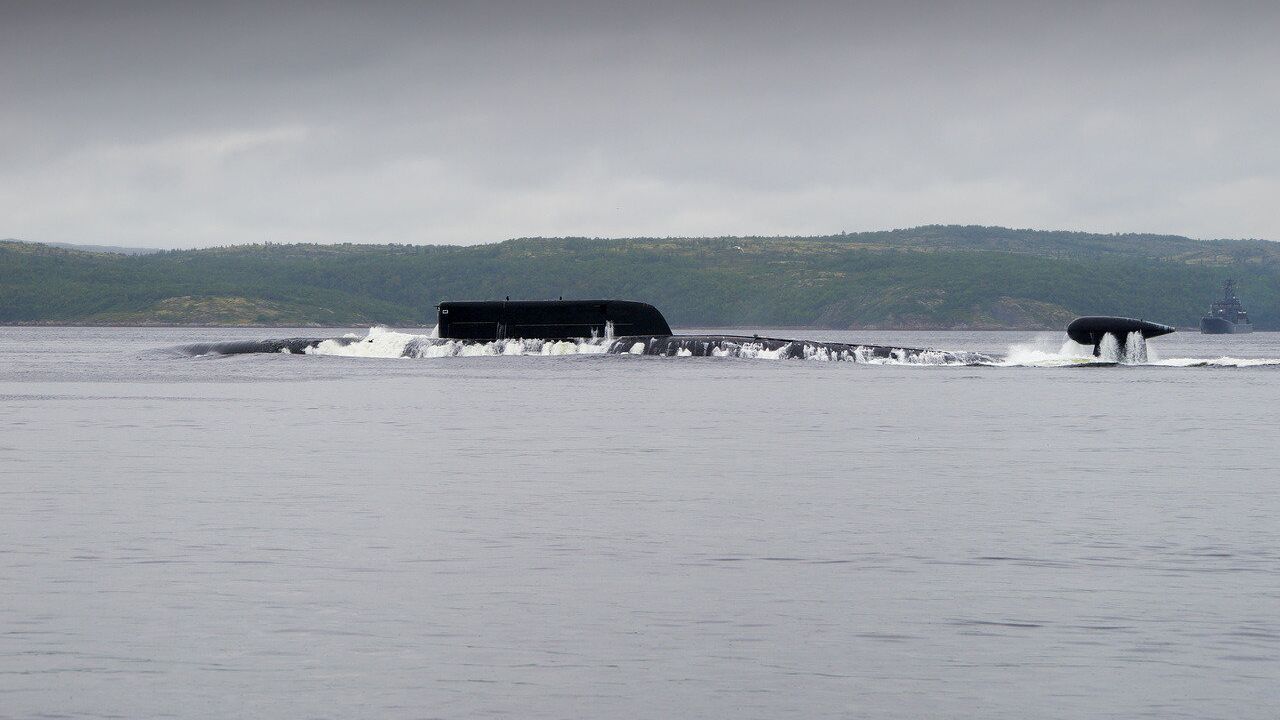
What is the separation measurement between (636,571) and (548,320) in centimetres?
4919

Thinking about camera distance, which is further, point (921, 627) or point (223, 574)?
point (223, 574)

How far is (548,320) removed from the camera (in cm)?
6153

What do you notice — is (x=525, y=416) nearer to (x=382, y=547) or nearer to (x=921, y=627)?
(x=382, y=547)

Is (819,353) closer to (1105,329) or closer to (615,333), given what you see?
(615,333)

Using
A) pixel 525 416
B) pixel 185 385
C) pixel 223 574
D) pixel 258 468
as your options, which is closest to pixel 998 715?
pixel 223 574

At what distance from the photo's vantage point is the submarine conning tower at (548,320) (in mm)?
61156

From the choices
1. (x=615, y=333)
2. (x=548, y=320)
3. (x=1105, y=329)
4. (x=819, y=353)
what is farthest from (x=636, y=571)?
(x=819, y=353)

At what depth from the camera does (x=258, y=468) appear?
20578mm

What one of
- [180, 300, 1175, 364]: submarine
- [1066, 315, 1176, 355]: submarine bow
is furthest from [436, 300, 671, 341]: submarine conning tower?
[1066, 315, 1176, 355]: submarine bow

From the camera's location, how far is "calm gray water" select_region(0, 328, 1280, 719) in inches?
Answer: 350

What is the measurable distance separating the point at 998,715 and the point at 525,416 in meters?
23.0

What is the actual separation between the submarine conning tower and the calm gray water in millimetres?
32906

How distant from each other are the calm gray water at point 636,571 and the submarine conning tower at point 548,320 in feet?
108

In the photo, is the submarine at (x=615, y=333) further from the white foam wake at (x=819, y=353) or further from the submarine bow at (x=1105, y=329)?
the submarine bow at (x=1105, y=329)
